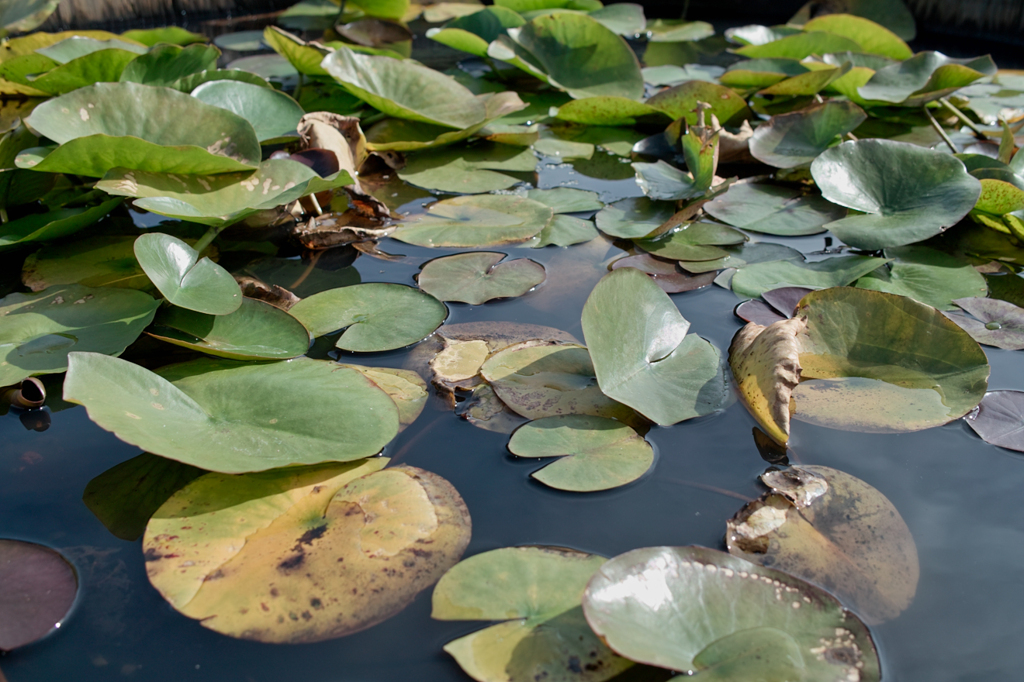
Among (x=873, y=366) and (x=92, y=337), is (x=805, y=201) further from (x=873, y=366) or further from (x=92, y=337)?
(x=92, y=337)

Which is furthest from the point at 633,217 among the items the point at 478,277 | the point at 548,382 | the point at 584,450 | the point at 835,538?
the point at 835,538

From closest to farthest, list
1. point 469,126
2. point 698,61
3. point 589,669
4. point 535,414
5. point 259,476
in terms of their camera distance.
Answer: point 589,669
point 259,476
point 535,414
point 469,126
point 698,61

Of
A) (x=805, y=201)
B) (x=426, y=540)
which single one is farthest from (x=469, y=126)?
(x=426, y=540)

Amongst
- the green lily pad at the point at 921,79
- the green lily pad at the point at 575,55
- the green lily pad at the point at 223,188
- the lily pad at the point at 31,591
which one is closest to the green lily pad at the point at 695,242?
the green lily pad at the point at 223,188

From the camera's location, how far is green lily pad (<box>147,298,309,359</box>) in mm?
1112

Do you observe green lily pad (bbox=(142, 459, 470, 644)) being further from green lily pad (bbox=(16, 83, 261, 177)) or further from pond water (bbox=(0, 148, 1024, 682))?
green lily pad (bbox=(16, 83, 261, 177))

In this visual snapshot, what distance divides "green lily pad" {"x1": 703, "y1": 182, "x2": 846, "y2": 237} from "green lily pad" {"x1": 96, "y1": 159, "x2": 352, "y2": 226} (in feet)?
3.16

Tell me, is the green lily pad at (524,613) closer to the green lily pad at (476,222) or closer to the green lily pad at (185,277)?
the green lily pad at (185,277)

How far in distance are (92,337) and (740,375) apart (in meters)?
1.10

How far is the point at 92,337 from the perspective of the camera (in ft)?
3.67

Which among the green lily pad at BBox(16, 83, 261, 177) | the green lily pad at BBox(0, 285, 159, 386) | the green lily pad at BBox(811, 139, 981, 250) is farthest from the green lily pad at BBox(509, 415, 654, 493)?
the green lily pad at BBox(16, 83, 261, 177)

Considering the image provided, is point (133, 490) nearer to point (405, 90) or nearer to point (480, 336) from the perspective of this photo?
point (480, 336)

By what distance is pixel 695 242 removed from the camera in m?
1.59

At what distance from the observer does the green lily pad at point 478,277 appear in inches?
53.8
